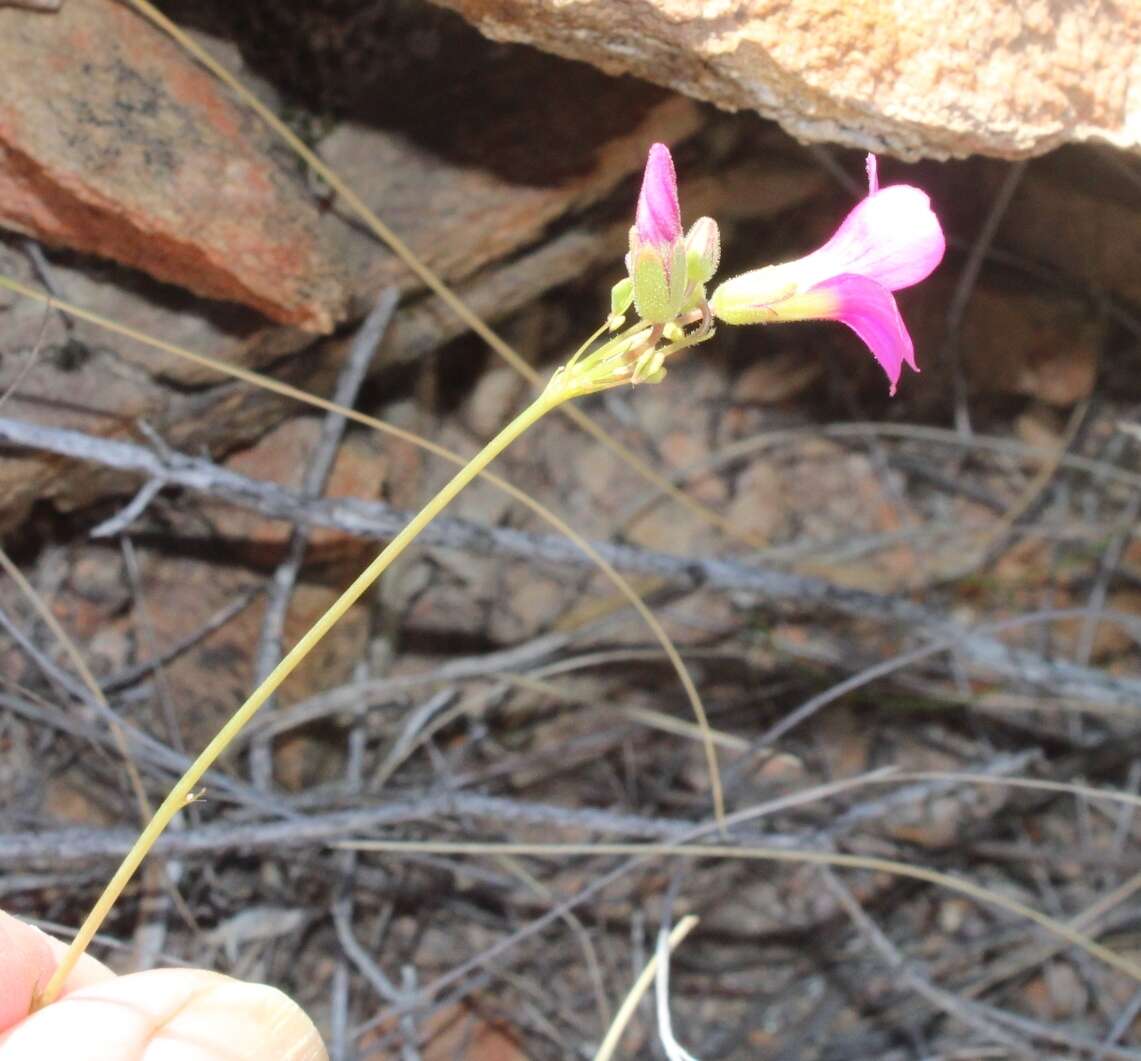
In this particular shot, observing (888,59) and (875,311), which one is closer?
(875,311)

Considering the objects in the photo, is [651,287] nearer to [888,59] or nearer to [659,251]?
[659,251]

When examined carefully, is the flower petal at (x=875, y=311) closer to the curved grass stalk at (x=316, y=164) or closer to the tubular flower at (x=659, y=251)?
the tubular flower at (x=659, y=251)

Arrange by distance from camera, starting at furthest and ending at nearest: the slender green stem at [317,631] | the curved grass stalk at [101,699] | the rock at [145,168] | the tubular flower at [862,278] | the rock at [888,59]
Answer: the curved grass stalk at [101,699]
the rock at [145,168]
the rock at [888,59]
the tubular flower at [862,278]
the slender green stem at [317,631]

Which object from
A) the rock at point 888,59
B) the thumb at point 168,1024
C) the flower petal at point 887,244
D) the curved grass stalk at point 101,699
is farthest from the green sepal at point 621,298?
the curved grass stalk at point 101,699

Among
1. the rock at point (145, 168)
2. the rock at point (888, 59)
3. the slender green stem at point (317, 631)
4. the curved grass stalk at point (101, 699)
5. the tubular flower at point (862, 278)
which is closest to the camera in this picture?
the slender green stem at point (317, 631)

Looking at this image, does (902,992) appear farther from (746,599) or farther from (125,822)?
(125,822)

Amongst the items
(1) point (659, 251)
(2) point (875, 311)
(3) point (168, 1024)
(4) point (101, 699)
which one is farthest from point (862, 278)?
(4) point (101, 699)
